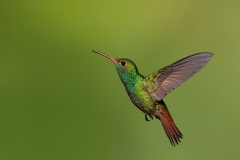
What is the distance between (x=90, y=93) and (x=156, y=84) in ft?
3.52

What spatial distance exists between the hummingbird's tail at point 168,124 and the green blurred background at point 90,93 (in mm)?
937

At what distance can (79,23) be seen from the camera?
206cm

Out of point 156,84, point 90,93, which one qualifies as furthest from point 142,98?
point 90,93

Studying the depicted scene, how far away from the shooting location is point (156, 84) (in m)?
0.96

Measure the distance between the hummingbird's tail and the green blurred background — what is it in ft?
3.07

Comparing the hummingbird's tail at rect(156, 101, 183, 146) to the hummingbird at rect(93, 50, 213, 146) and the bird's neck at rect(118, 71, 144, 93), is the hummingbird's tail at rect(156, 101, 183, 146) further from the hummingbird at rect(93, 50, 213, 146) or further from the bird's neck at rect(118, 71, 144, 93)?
the bird's neck at rect(118, 71, 144, 93)

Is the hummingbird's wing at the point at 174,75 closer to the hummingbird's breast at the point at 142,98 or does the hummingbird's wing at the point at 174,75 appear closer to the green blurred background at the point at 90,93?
the hummingbird's breast at the point at 142,98

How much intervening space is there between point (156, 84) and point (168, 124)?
0.09m

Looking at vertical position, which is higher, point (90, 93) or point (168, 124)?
point (90, 93)

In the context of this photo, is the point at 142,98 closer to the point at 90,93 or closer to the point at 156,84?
the point at 156,84

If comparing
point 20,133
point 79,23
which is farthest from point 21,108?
point 79,23

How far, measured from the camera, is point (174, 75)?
91 centimetres

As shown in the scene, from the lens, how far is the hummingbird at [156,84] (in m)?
0.86

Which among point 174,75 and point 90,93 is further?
point 90,93
